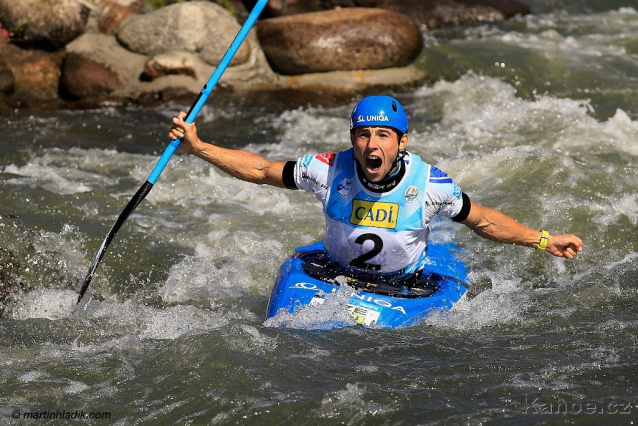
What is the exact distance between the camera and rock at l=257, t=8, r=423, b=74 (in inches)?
431

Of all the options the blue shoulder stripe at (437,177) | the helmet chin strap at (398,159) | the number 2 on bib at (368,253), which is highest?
the helmet chin strap at (398,159)

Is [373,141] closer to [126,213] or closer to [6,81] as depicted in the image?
[126,213]

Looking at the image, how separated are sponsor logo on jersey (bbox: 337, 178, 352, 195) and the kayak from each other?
532 millimetres

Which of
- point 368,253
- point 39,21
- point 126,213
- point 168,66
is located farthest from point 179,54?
point 368,253

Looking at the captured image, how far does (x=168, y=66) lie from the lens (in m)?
10.5

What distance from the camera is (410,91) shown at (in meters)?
10.8

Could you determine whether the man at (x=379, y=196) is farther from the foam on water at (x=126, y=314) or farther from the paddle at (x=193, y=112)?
the foam on water at (x=126, y=314)

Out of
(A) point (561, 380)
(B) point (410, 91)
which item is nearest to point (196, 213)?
(A) point (561, 380)

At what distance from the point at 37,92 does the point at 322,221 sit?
5263mm

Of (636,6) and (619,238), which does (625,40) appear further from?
(619,238)

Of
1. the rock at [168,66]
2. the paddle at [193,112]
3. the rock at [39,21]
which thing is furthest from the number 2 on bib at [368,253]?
the rock at [39,21]

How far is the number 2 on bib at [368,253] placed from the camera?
15.2 ft

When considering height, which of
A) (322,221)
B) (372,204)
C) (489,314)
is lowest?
(322,221)

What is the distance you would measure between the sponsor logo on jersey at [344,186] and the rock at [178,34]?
6518 mm
